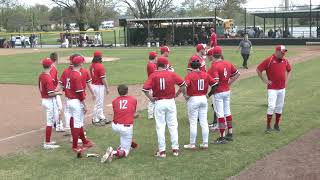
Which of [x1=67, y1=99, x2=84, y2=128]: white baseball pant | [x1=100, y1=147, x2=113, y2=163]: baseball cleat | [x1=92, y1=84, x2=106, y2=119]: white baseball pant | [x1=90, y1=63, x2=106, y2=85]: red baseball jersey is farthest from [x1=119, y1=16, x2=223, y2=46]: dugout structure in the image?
[x1=100, y1=147, x2=113, y2=163]: baseball cleat

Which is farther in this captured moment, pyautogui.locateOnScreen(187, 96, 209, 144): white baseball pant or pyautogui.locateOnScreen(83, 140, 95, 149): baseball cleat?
pyautogui.locateOnScreen(83, 140, 95, 149): baseball cleat

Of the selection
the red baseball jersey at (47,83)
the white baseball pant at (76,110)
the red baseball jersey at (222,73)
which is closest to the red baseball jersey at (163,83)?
the red baseball jersey at (222,73)

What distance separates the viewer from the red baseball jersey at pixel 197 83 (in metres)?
8.84

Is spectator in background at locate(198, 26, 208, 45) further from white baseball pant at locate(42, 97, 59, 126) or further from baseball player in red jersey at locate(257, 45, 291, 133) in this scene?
white baseball pant at locate(42, 97, 59, 126)

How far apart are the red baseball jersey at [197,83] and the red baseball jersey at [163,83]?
33cm

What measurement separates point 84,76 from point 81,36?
162ft

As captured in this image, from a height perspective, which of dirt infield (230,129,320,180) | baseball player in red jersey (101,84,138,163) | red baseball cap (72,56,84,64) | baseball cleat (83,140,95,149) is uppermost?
red baseball cap (72,56,84,64)

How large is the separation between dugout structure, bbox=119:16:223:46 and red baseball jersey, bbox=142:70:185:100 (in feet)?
135

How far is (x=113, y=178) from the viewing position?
758cm

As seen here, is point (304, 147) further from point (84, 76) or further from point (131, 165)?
point (84, 76)

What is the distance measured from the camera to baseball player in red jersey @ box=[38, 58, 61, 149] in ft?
31.7

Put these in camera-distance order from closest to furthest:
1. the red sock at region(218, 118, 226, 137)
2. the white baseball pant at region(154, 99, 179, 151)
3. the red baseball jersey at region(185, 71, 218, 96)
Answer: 1. the white baseball pant at region(154, 99, 179, 151)
2. the red baseball jersey at region(185, 71, 218, 96)
3. the red sock at region(218, 118, 226, 137)

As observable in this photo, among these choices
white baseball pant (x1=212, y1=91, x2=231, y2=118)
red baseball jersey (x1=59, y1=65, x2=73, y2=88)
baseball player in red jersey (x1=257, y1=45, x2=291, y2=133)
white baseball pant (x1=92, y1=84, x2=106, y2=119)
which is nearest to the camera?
red baseball jersey (x1=59, y1=65, x2=73, y2=88)

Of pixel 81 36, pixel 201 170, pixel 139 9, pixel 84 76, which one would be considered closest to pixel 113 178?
pixel 201 170
